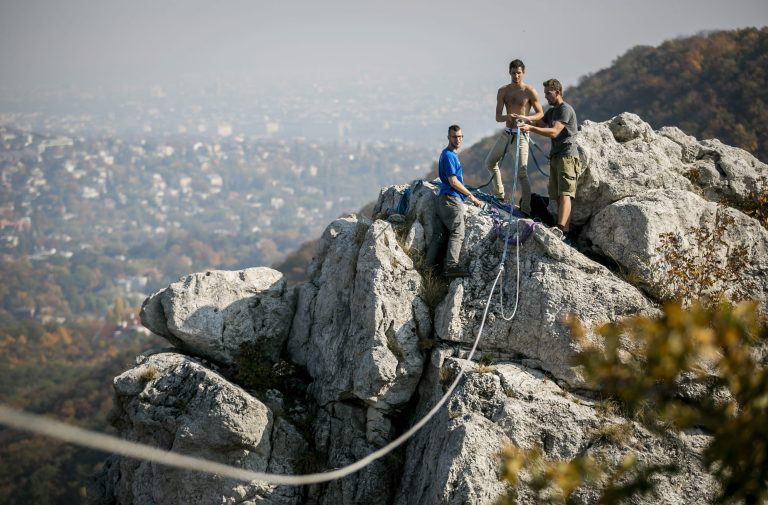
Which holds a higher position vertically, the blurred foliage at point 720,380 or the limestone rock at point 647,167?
the limestone rock at point 647,167

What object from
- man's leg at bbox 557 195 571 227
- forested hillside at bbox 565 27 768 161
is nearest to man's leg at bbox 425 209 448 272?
man's leg at bbox 557 195 571 227

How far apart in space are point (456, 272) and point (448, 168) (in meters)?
2.06

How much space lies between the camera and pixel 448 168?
11.1 m

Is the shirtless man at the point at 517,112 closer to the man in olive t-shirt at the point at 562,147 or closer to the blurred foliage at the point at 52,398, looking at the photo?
the man in olive t-shirt at the point at 562,147

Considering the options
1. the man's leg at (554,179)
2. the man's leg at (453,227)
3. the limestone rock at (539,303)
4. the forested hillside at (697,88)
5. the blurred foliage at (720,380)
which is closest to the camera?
the blurred foliage at (720,380)

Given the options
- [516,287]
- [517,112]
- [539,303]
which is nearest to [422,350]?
[516,287]

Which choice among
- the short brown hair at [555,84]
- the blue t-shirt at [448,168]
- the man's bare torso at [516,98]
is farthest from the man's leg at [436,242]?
the short brown hair at [555,84]

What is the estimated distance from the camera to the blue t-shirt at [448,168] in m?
11.1

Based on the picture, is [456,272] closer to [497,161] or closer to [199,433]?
[497,161]

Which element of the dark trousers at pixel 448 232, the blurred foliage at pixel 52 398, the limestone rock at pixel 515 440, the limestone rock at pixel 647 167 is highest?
the limestone rock at pixel 647 167

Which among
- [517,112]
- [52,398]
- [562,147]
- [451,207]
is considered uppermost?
[517,112]

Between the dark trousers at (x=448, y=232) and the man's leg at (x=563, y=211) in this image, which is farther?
the man's leg at (x=563, y=211)

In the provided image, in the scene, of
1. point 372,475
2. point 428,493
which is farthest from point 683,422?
point 372,475

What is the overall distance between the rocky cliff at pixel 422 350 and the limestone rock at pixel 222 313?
0.11 feet
